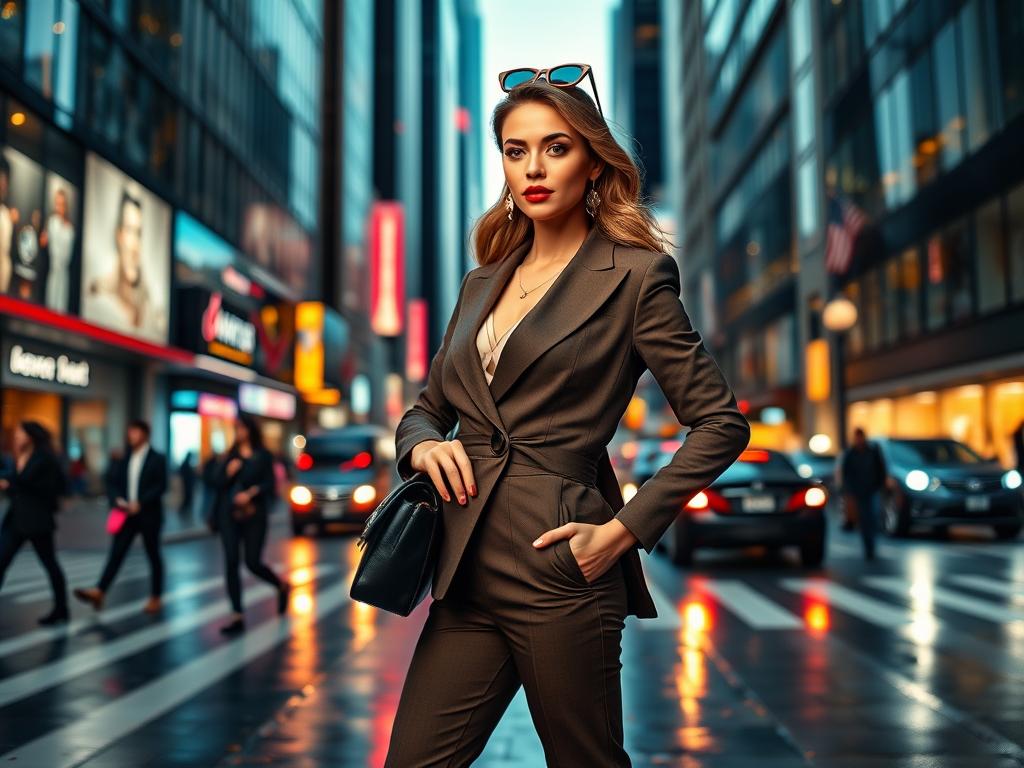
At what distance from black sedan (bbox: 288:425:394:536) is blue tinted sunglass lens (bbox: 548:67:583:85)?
1898 cm

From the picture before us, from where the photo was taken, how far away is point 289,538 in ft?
70.9

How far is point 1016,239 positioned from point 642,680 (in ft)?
71.2

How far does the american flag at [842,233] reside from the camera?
1302 inches

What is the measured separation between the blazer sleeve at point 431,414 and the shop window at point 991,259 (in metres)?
26.1

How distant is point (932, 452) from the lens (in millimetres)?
19297

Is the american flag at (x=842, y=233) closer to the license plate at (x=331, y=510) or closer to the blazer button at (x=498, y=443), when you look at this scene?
the license plate at (x=331, y=510)

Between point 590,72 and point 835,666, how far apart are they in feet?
19.0

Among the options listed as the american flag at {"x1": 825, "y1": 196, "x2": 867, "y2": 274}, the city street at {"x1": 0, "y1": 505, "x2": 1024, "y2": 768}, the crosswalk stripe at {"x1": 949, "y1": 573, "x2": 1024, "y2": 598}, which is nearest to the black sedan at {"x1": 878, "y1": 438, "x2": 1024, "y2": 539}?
the crosswalk stripe at {"x1": 949, "y1": 573, "x2": 1024, "y2": 598}

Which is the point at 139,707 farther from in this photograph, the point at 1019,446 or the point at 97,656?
the point at 1019,446

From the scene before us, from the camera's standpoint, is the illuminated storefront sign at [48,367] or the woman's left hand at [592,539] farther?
the illuminated storefront sign at [48,367]

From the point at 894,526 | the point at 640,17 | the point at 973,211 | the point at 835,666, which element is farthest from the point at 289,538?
the point at 640,17

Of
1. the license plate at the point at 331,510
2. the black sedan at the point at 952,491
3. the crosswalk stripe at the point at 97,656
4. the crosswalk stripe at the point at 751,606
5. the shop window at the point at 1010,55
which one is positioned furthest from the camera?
the shop window at the point at 1010,55

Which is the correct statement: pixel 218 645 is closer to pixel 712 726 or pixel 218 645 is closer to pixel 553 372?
pixel 712 726

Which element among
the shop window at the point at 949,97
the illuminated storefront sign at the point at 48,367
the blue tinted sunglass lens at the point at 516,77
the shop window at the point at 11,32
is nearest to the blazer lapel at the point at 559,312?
the blue tinted sunglass lens at the point at 516,77
